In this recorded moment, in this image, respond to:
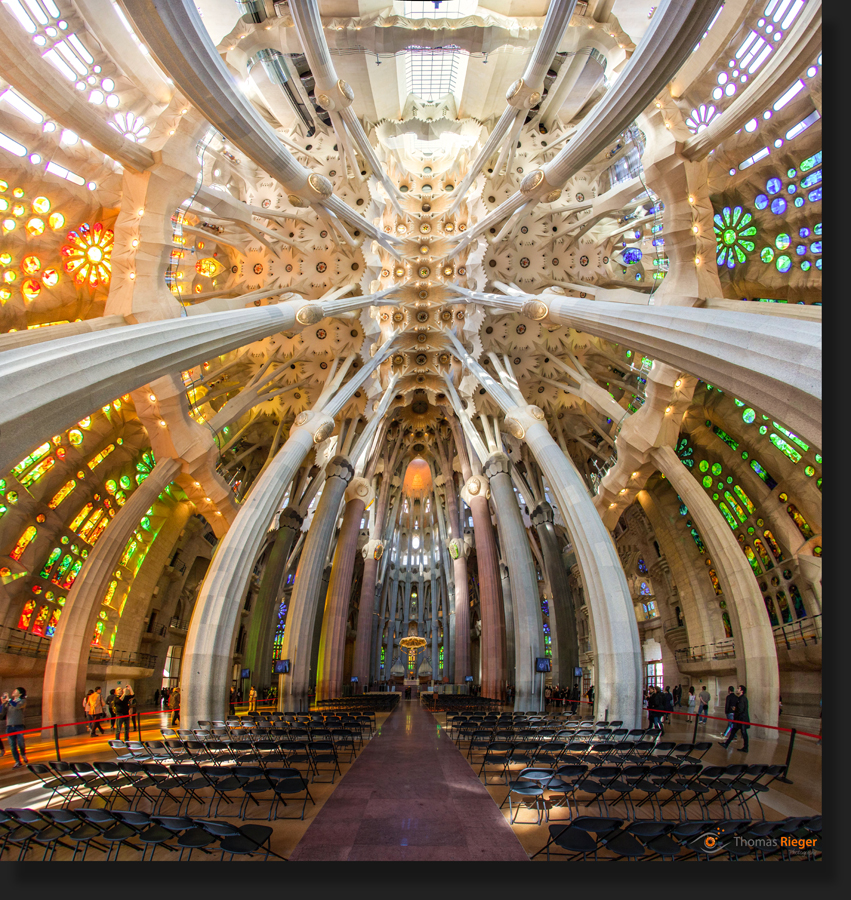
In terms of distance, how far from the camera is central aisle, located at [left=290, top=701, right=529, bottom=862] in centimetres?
488

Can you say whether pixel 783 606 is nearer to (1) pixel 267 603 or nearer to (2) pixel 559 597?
(2) pixel 559 597

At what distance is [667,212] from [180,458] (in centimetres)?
1629

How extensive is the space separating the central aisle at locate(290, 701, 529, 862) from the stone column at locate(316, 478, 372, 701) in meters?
15.6

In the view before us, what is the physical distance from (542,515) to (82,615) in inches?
795

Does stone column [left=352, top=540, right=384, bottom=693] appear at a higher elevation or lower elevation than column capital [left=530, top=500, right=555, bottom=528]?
lower

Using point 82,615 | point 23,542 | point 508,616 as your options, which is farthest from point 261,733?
point 508,616

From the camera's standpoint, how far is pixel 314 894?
11.6 feet

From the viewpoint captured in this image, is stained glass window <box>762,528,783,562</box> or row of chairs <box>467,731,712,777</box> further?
stained glass window <box>762,528,783,562</box>

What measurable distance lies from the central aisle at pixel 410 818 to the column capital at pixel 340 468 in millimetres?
15543

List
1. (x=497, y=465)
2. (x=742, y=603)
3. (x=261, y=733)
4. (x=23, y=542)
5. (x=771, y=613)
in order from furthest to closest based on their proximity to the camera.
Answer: (x=497, y=465)
(x=771, y=613)
(x=23, y=542)
(x=742, y=603)
(x=261, y=733)

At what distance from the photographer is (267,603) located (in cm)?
2433

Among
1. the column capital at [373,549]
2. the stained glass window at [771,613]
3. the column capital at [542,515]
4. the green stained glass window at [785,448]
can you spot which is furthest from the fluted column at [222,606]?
the column capital at [373,549]

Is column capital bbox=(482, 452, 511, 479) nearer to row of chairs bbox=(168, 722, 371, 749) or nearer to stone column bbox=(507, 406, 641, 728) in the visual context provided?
stone column bbox=(507, 406, 641, 728)

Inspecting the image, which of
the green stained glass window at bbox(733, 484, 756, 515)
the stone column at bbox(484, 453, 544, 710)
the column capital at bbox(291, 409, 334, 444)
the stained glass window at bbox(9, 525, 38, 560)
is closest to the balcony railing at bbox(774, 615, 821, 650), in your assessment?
the green stained glass window at bbox(733, 484, 756, 515)
